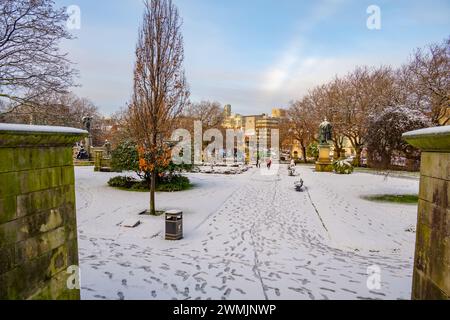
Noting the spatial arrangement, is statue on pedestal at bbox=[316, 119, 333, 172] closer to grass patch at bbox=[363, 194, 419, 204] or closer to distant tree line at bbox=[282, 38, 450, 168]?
distant tree line at bbox=[282, 38, 450, 168]

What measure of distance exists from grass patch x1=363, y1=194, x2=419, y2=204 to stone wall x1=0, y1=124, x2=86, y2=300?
14167 mm

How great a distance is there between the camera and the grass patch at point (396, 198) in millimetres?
13812

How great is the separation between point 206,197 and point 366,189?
10.0 meters

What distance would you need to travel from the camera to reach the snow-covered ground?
5.12 meters

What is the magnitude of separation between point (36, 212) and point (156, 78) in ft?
26.8

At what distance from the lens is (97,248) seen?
7.16 metres

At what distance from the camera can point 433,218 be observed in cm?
331

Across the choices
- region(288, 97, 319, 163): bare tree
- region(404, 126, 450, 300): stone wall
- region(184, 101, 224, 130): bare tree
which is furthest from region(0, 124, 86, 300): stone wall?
region(184, 101, 224, 130): bare tree

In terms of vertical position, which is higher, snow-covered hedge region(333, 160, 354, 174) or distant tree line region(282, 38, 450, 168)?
distant tree line region(282, 38, 450, 168)

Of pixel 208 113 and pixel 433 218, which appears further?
pixel 208 113

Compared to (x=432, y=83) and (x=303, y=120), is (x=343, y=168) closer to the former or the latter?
(x=432, y=83)

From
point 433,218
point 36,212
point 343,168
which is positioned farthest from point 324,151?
point 36,212

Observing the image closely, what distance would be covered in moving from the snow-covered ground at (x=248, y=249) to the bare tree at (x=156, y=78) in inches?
105
